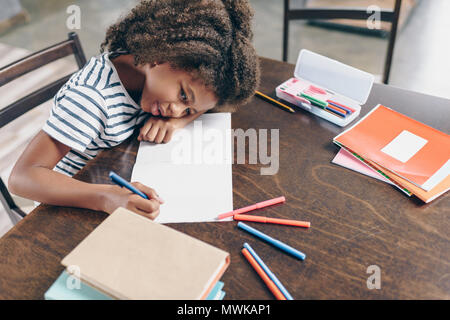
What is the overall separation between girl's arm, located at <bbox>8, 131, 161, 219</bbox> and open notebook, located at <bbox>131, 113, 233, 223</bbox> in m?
0.06

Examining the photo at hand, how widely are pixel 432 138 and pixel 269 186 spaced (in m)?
0.40

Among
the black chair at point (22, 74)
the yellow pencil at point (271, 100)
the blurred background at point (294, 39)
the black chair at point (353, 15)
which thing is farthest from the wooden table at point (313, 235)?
the blurred background at point (294, 39)

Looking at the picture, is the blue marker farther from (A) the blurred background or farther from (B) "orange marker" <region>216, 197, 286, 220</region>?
(A) the blurred background

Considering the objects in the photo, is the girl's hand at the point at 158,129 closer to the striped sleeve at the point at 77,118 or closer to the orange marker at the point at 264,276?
the striped sleeve at the point at 77,118

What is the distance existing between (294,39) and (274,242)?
2533 mm

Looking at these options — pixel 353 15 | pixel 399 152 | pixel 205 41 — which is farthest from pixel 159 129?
pixel 353 15

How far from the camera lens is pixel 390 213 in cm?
70

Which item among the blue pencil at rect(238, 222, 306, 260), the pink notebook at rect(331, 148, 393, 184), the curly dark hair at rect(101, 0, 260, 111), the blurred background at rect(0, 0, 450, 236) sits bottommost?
the blurred background at rect(0, 0, 450, 236)

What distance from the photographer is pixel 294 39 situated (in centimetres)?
288

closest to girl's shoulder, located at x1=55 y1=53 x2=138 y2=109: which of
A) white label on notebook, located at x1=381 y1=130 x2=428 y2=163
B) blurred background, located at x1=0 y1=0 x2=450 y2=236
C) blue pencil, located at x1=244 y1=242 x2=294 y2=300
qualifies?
blue pencil, located at x1=244 y1=242 x2=294 y2=300

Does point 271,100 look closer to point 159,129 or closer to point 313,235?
point 159,129

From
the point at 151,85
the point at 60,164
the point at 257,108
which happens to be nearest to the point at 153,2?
the point at 151,85

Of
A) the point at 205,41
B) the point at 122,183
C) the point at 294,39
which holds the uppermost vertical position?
the point at 205,41

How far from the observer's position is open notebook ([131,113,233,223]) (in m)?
0.73
